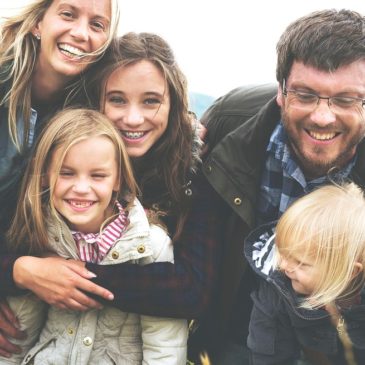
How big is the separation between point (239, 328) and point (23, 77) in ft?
6.11

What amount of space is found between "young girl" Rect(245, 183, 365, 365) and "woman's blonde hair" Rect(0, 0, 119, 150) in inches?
55.5

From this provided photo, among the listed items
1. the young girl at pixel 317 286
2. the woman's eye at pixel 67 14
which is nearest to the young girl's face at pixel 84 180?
the woman's eye at pixel 67 14

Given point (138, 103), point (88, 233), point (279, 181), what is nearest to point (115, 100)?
point (138, 103)

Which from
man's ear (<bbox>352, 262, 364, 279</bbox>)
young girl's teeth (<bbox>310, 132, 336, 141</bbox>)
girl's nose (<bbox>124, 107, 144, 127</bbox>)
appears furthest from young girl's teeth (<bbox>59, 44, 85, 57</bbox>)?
man's ear (<bbox>352, 262, 364, 279</bbox>)

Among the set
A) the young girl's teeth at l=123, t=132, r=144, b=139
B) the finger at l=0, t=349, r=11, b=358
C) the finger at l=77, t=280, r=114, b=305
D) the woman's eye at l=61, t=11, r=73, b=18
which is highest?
the woman's eye at l=61, t=11, r=73, b=18

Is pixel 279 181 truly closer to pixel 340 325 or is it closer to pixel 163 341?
pixel 340 325

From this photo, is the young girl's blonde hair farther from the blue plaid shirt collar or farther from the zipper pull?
the blue plaid shirt collar

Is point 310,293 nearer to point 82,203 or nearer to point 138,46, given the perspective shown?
point 82,203

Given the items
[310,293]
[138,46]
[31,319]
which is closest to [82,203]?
[31,319]

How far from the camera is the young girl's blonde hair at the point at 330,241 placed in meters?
2.63

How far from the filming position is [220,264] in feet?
11.4

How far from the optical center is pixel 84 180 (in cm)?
295

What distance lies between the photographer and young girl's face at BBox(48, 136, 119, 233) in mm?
2945

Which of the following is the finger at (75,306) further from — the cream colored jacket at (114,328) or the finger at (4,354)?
the finger at (4,354)
